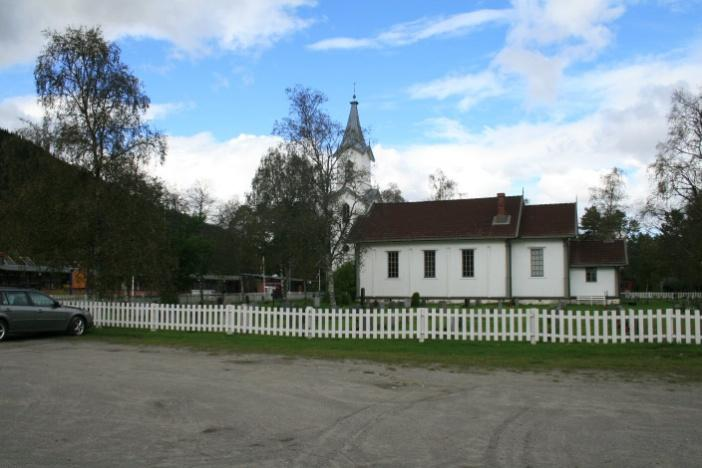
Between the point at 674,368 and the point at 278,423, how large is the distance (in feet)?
29.1

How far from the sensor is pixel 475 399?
30.0ft

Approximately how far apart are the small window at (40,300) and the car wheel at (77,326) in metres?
0.87

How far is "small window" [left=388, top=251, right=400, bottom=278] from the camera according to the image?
131 feet

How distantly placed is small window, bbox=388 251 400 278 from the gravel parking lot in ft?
90.5

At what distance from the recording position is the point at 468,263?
38.4 m

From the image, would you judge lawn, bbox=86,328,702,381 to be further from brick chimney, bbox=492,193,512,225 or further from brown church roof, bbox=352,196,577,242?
brick chimney, bbox=492,193,512,225

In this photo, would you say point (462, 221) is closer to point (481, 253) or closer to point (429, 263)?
point (481, 253)

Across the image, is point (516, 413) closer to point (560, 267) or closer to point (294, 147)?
point (294, 147)

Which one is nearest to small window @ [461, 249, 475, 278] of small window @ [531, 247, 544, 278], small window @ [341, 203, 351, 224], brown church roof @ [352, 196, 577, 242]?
brown church roof @ [352, 196, 577, 242]

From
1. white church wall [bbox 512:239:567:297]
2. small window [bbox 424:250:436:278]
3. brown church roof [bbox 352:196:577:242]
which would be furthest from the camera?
small window [bbox 424:250:436:278]

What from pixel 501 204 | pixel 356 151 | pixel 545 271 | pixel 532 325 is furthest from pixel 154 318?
pixel 501 204

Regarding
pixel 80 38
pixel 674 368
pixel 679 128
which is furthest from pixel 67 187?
pixel 679 128

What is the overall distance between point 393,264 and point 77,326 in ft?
79.2

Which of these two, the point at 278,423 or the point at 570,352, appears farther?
the point at 570,352
